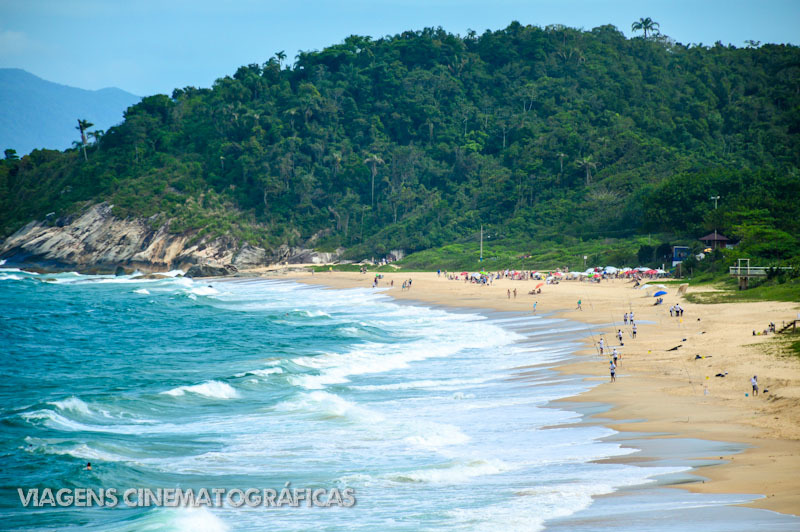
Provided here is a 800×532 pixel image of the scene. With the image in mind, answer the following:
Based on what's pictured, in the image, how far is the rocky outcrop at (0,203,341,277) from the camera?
9406cm

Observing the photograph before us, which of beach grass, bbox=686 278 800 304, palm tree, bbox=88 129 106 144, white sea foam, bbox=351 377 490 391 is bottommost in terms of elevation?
white sea foam, bbox=351 377 490 391

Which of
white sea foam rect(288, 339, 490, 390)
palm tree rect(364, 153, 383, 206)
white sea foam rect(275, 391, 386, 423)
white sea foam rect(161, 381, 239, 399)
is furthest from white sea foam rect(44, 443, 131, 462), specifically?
palm tree rect(364, 153, 383, 206)

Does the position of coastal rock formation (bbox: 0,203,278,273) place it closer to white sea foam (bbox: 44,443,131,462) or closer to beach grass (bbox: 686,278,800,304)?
beach grass (bbox: 686,278,800,304)

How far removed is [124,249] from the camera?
95.1m

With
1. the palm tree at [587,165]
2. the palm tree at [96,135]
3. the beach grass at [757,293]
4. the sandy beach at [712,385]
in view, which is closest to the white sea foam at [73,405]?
the sandy beach at [712,385]

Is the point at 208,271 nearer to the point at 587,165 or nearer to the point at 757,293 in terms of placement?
the point at 587,165

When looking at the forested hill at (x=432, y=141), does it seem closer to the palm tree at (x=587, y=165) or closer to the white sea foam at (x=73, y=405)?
the palm tree at (x=587, y=165)

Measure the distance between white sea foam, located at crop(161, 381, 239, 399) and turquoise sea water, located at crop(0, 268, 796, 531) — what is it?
8 centimetres

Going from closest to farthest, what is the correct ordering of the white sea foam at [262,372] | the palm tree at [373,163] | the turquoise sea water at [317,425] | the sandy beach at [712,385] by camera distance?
1. the sandy beach at [712,385]
2. the turquoise sea water at [317,425]
3. the white sea foam at [262,372]
4. the palm tree at [373,163]

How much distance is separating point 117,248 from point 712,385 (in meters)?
90.7

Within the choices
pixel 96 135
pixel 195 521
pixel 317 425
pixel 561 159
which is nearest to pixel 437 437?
pixel 317 425

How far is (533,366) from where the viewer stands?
2408 centimetres

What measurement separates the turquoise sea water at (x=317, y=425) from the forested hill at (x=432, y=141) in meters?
53.3

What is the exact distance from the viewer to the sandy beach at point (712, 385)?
462 inches
